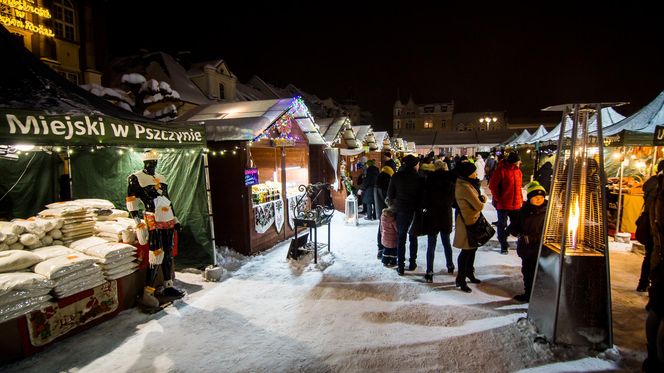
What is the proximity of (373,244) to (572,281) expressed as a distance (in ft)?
15.4

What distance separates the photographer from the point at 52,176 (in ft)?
20.5

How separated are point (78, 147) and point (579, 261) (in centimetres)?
793

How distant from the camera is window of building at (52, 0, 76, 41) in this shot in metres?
15.2

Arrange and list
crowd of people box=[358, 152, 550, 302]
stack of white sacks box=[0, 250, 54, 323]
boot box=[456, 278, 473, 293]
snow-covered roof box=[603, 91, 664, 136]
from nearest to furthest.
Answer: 1. stack of white sacks box=[0, 250, 54, 323]
2. crowd of people box=[358, 152, 550, 302]
3. boot box=[456, 278, 473, 293]
4. snow-covered roof box=[603, 91, 664, 136]

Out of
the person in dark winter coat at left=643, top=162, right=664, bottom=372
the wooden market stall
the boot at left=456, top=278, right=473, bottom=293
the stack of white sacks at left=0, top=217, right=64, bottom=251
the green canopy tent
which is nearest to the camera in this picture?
the person in dark winter coat at left=643, top=162, right=664, bottom=372

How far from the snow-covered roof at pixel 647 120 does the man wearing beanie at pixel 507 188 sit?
2890 mm

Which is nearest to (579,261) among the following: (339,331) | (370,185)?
(339,331)

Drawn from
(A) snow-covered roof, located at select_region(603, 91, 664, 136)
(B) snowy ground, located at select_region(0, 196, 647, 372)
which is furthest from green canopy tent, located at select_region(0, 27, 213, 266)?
(A) snow-covered roof, located at select_region(603, 91, 664, 136)

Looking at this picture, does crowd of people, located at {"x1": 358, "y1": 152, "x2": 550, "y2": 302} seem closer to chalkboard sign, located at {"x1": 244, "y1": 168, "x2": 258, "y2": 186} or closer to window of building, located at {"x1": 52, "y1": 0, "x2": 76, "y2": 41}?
chalkboard sign, located at {"x1": 244, "y1": 168, "x2": 258, "y2": 186}

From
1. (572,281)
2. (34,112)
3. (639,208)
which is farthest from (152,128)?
(639,208)

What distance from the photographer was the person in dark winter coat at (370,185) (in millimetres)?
10320

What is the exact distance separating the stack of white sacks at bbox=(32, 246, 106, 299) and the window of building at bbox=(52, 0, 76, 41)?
1626 centimetres

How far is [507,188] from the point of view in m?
6.83

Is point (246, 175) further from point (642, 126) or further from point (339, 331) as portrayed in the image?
A: point (642, 126)
